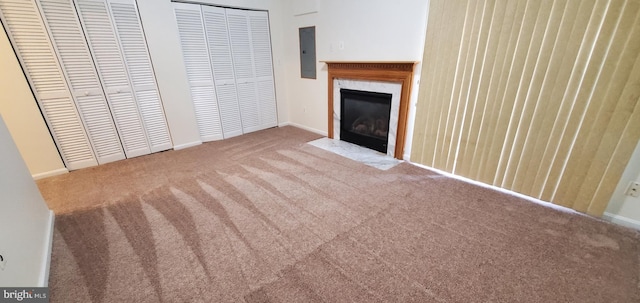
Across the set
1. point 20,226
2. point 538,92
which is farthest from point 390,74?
point 20,226

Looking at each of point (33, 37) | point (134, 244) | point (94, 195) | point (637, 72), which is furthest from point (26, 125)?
point (637, 72)

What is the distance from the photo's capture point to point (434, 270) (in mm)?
1557

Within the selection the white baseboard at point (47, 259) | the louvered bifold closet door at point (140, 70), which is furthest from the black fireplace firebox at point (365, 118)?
the white baseboard at point (47, 259)

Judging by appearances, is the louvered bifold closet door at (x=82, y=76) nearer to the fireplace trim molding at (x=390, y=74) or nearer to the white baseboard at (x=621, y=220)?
the fireplace trim molding at (x=390, y=74)

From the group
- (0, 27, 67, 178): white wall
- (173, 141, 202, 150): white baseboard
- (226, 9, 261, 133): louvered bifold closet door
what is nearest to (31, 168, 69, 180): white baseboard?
(0, 27, 67, 178): white wall

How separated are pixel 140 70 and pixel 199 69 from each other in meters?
0.73

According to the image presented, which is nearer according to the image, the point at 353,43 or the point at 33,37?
the point at 33,37

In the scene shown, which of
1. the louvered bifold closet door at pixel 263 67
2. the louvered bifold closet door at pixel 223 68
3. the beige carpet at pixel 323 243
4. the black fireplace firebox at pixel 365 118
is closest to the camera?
the beige carpet at pixel 323 243

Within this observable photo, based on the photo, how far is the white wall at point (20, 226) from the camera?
4.24ft

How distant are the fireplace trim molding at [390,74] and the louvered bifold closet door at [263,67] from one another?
128 centimetres

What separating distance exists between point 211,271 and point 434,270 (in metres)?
1.43

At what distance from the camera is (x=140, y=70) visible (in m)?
3.18

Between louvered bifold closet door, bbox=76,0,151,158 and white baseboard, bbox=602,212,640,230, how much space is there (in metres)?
5.04

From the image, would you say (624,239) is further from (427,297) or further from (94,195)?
(94,195)
